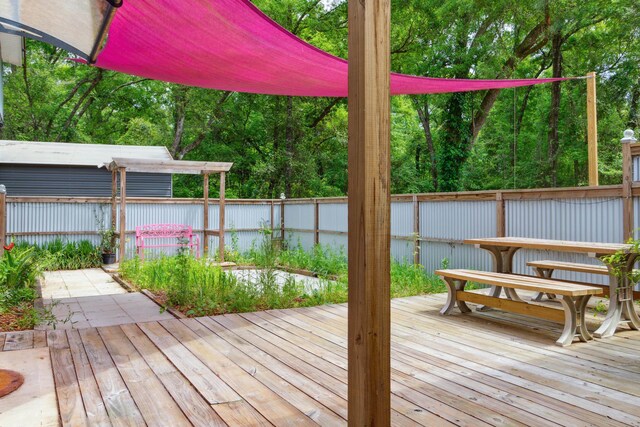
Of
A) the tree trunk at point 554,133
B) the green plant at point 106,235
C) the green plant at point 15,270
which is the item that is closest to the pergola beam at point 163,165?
the green plant at point 106,235

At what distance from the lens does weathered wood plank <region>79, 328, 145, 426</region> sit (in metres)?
2.47

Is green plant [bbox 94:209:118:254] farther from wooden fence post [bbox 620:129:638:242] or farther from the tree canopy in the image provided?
wooden fence post [bbox 620:129:638:242]

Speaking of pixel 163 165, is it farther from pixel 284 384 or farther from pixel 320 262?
pixel 284 384

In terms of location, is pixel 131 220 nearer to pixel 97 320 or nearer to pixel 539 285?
pixel 97 320

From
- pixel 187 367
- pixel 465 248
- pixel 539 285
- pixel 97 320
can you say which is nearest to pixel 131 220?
pixel 97 320

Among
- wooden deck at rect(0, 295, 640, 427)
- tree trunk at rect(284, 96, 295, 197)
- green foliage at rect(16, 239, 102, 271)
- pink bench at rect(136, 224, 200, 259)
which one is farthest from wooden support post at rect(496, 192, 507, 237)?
tree trunk at rect(284, 96, 295, 197)

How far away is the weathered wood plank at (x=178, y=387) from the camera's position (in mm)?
2471

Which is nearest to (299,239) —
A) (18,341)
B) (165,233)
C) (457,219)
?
(165,233)

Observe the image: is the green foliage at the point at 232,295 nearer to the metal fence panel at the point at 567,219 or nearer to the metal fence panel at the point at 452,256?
the metal fence panel at the point at 452,256

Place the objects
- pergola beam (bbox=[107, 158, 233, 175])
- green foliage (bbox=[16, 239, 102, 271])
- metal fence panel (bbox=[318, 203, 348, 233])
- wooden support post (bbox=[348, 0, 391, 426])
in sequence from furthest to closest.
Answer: metal fence panel (bbox=[318, 203, 348, 233])
green foliage (bbox=[16, 239, 102, 271])
pergola beam (bbox=[107, 158, 233, 175])
wooden support post (bbox=[348, 0, 391, 426])

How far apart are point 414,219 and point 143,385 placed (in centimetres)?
654

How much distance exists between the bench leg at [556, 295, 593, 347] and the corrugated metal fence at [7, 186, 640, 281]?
2100 mm

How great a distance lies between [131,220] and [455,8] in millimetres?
10644

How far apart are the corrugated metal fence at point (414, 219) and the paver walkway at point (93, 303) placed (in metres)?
2.46
